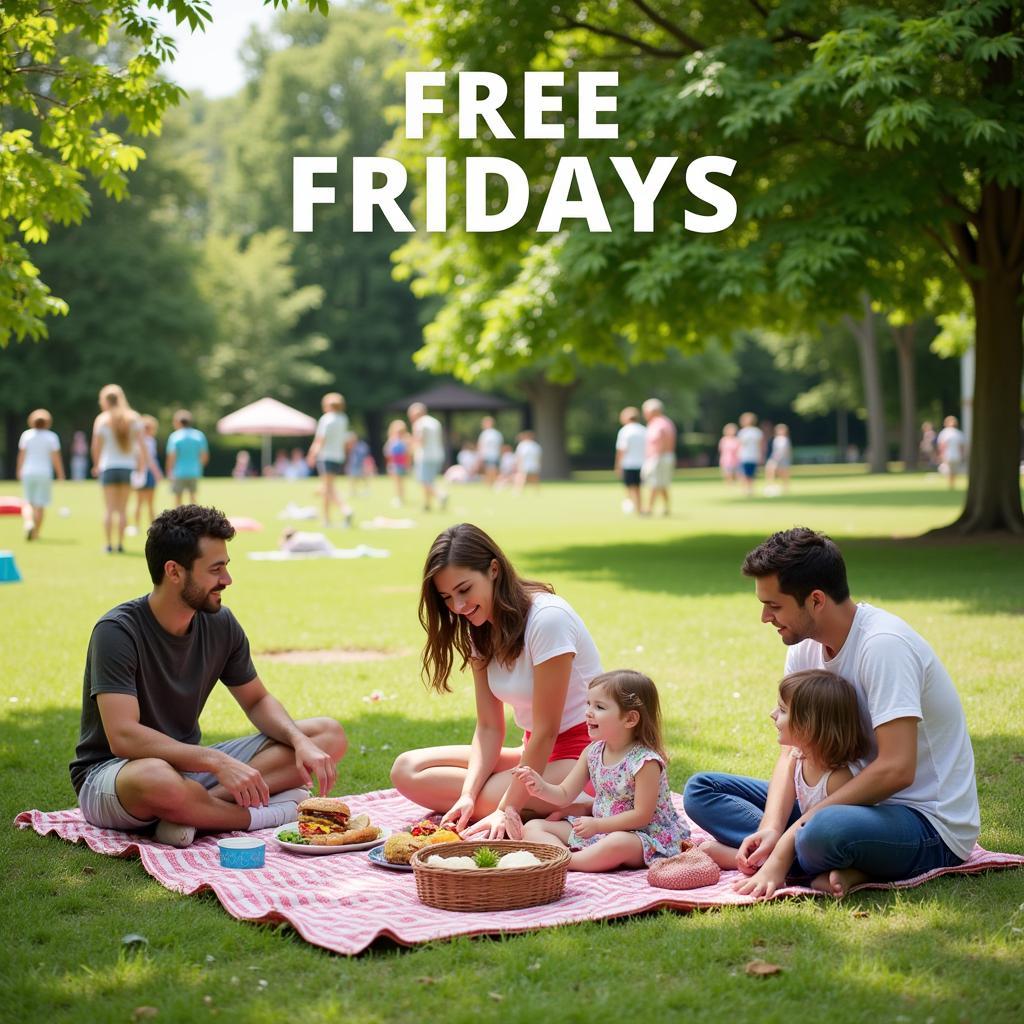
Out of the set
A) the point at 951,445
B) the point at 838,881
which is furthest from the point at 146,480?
the point at 951,445

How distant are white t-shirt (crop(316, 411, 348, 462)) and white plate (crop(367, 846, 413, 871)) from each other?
17261mm

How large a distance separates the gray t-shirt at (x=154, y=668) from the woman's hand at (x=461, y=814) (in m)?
1.23

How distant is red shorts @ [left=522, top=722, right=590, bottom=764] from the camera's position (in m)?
Result: 6.04

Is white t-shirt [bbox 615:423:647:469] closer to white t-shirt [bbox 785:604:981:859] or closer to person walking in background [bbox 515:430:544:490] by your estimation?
person walking in background [bbox 515:430:544:490]

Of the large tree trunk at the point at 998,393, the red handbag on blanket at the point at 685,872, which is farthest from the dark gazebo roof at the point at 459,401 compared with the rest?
the red handbag on blanket at the point at 685,872

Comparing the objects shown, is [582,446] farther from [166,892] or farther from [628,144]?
[166,892]

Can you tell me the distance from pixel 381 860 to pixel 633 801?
1.08 meters

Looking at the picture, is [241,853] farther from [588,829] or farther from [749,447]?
[749,447]

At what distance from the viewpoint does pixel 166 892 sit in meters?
5.34

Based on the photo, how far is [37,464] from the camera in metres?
20.6

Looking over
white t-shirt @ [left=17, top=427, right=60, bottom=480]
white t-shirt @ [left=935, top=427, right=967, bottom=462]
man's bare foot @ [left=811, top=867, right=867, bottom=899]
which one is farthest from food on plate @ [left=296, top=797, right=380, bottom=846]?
white t-shirt @ [left=935, top=427, right=967, bottom=462]

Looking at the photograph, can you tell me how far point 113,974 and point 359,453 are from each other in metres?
48.3

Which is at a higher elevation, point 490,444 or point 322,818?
point 490,444

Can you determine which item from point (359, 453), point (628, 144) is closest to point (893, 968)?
point (628, 144)
